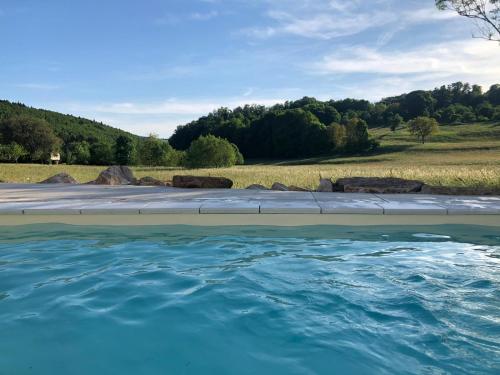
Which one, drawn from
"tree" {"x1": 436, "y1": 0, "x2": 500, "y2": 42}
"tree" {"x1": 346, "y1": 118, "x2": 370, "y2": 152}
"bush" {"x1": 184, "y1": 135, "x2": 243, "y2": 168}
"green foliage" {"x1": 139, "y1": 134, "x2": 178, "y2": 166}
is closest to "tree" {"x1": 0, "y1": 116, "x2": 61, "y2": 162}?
"green foliage" {"x1": 139, "y1": 134, "x2": 178, "y2": 166}

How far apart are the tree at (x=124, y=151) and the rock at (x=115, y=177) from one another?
48753mm

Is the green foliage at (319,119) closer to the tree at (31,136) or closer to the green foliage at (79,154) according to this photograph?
the green foliage at (79,154)

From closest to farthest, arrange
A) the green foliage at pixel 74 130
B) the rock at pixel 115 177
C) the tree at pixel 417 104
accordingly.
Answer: the rock at pixel 115 177, the green foliage at pixel 74 130, the tree at pixel 417 104

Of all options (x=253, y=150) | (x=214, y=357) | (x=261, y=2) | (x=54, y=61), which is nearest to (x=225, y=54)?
(x=261, y=2)

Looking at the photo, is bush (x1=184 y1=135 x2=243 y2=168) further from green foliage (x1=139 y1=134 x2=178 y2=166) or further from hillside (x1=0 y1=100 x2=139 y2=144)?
hillside (x1=0 y1=100 x2=139 y2=144)

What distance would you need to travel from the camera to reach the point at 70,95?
27578 mm

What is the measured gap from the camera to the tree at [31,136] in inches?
2295

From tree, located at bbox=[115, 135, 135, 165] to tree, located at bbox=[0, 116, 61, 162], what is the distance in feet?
29.2

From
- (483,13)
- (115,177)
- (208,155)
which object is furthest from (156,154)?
(483,13)

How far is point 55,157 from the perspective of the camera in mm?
59906

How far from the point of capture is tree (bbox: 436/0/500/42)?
12.7 metres

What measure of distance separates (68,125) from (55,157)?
15.1 m

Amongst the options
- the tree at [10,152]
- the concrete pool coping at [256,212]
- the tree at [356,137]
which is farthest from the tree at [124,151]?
the concrete pool coping at [256,212]

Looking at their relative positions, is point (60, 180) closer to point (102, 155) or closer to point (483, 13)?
point (483, 13)
